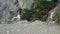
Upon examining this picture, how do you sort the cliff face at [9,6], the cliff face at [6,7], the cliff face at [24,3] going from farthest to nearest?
the cliff face at [6,7], the cliff face at [9,6], the cliff face at [24,3]

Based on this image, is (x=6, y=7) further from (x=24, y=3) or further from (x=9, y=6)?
(x=24, y=3)

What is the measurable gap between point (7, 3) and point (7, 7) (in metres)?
0.56

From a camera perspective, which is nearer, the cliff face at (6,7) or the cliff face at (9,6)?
the cliff face at (9,6)

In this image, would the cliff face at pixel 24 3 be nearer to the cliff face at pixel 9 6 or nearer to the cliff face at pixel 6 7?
the cliff face at pixel 9 6

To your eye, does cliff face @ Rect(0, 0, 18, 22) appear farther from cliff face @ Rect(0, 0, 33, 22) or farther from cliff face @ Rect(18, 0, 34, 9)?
cliff face @ Rect(18, 0, 34, 9)

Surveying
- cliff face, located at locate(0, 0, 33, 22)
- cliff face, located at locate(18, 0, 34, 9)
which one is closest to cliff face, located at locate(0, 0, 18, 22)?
cliff face, located at locate(0, 0, 33, 22)

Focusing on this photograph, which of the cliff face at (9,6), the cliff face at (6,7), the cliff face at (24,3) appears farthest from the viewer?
the cliff face at (6,7)

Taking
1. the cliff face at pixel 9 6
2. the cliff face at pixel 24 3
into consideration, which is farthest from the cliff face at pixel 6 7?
the cliff face at pixel 24 3

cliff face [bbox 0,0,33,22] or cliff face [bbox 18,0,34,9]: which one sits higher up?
cliff face [bbox 18,0,34,9]

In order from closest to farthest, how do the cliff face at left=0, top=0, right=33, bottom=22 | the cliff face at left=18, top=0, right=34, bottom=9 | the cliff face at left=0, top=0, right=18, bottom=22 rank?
the cliff face at left=18, top=0, right=34, bottom=9, the cliff face at left=0, top=0, right=33, bottom=22, the cliff face at left=0, top=0, right=18, bottom=22

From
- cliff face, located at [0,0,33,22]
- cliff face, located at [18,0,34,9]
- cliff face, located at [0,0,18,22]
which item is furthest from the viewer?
cliff face, located at [0,0,18,22]

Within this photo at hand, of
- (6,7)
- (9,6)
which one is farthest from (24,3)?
(6,7)

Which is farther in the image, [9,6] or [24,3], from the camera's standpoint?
[9,6]

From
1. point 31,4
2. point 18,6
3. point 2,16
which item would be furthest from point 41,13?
point 2,16
